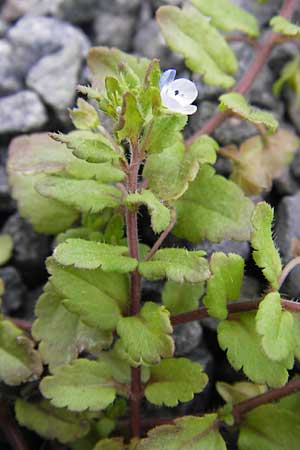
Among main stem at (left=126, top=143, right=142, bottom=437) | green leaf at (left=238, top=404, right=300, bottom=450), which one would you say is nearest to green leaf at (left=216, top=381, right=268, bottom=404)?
green leaf at (left=238, top=404, right=300, bottom=450)

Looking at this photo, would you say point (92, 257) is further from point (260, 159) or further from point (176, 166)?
point (260, 159)

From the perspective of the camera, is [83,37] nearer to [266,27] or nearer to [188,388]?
[266,27]

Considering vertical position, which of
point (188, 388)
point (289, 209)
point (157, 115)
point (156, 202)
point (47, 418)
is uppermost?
point (157, 115)

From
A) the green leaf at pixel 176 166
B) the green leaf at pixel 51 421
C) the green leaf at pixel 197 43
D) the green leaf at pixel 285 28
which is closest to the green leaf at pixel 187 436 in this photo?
the green leaf at pixel 51 421

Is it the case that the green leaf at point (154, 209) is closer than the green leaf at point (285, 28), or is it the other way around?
the green leaf at point (154, 209)

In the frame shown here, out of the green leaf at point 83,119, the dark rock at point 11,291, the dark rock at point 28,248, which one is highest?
the green leaf at point 83,119

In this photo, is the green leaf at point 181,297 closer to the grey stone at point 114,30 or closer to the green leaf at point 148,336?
the green leaf at point 148,336

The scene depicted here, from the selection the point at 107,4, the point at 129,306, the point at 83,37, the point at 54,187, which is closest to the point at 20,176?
the point at 54,187
